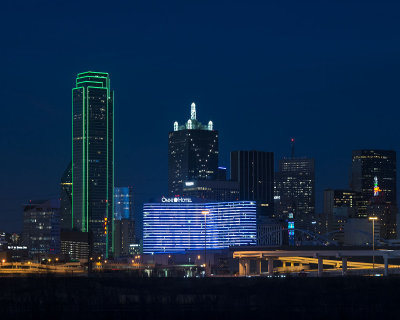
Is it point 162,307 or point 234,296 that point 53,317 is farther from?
point 234,296

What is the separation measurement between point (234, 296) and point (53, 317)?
119 feet

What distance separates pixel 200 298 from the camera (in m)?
133

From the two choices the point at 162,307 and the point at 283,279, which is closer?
the point at 162,307

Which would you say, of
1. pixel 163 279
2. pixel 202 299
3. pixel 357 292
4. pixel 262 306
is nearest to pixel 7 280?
pixel 163 279

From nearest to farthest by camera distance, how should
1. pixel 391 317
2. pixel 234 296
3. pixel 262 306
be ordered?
pixel 391 317 < pixel 262 306 < pixel 234 296

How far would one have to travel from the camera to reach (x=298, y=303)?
130 meters

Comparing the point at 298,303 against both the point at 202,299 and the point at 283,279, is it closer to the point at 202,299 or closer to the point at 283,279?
the point at 202,299

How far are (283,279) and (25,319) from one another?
61.8 m

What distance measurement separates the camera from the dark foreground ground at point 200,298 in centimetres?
11600

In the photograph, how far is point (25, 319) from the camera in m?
108

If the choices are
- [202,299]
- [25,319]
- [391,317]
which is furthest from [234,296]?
[25,319]

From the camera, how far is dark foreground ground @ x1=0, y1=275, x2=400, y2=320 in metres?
116

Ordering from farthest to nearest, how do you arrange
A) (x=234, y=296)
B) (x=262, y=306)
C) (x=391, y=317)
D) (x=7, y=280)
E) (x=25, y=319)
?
1. (x=7, y=280)
2. (x=234, y=296)
3. (x=262, y=306)
4. (x=391, y=317)
5. (x=25, y=319)

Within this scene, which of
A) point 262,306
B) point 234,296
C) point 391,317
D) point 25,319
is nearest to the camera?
point 25,319
